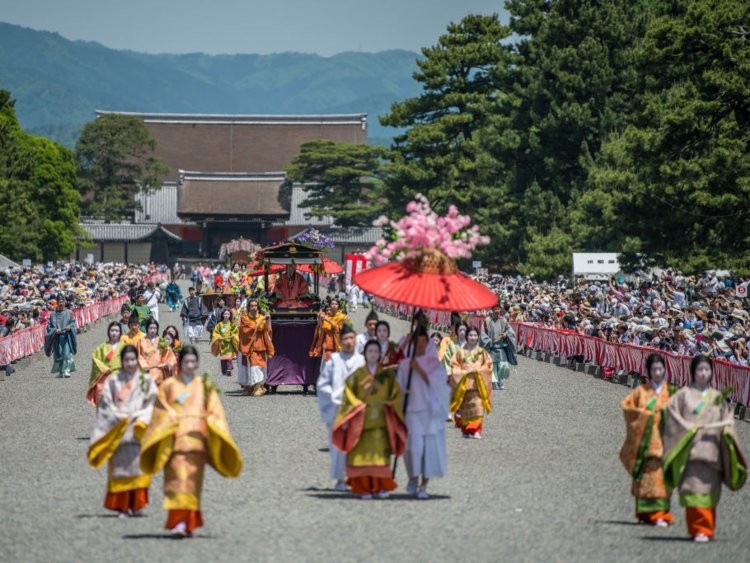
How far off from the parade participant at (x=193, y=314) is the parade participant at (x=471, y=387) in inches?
714

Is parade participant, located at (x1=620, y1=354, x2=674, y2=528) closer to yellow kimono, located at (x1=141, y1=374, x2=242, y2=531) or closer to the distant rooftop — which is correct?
yellow kimono, located at (x1=141, y1=374, x2=242, y2=531)

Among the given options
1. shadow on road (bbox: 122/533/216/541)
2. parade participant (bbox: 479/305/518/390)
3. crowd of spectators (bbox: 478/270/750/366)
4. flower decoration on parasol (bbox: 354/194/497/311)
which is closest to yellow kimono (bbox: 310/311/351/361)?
parade participant (bbox: 479/305/518/390)

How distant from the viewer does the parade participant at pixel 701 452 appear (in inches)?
411

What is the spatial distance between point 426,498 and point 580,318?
19920 mm

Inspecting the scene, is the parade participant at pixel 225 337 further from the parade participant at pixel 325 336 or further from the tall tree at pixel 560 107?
the tall tree at pixel 560 107

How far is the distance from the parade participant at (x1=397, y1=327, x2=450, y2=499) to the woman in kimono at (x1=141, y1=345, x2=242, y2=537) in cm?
227

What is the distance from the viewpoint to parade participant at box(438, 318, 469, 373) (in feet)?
57.8

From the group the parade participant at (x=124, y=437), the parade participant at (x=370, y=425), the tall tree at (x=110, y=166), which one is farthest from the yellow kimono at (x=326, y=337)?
the tall tree at (x=110, y=166)

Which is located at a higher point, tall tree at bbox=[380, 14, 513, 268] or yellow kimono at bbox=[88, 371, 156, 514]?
tall tree at bbox=[380, 14, 513, 268]

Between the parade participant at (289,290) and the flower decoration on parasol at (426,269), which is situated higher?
the flower decoration on parasol at (426,269)

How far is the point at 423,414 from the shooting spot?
1242 centimetres

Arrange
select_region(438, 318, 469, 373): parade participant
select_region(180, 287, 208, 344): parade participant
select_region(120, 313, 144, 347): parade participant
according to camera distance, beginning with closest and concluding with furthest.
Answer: select_region(120, 313, 144, 347): parade participant
select_region(438, 318, 469, 373): parade participant
select_region(180, 287, 208, 344): parade participant

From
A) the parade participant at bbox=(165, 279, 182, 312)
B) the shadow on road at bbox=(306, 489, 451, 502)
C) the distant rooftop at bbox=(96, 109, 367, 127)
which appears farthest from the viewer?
the distant rooftop at bbox=(96, 109, 367, 127)

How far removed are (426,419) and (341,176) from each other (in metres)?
73.6
